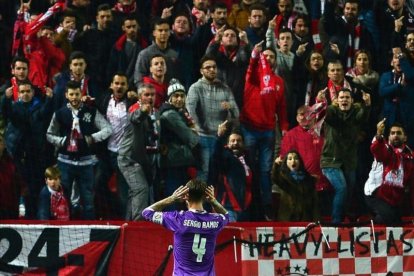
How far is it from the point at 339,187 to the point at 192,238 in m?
3.74

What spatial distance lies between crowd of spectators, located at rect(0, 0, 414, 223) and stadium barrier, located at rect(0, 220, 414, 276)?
996 millimetres

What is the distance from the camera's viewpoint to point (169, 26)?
1530 cm

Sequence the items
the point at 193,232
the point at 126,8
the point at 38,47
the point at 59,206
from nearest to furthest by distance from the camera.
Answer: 1. the point at 193,232
2. the point at 59,206
3. the point at 38,47
4. the point at 126,8

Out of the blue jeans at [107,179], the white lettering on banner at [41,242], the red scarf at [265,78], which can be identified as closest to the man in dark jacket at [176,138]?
the blue jeans at [107,179]

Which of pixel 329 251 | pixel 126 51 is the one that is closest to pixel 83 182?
pixel 126 51

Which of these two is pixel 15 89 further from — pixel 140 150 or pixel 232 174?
pixel 232 174

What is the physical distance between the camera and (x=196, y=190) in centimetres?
1027

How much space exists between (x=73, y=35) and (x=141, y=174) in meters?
2.85

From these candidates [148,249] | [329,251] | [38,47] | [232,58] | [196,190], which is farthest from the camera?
[38,47]

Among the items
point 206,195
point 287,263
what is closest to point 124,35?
point 287,263

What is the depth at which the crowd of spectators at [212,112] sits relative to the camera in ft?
44.2

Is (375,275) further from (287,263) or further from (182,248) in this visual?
(182,248)

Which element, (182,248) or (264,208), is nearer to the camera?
(182,248)

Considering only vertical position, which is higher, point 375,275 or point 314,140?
point 314,140
